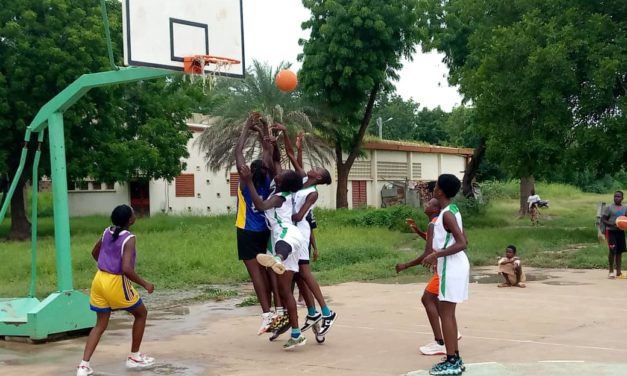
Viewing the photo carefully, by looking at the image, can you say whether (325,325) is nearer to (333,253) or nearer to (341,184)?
(333,253)

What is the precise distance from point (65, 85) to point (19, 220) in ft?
18.9

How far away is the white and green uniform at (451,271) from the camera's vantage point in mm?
6434

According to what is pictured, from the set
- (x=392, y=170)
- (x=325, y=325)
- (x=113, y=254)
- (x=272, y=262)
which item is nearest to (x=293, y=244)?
(x=272, y=262)

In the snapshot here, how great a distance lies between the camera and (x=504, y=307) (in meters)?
10.4

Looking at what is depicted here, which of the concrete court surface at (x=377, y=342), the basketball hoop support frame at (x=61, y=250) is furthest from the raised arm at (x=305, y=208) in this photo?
the basketball hoop support frame at (x=61, y=250)

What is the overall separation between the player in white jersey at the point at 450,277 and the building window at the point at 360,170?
3624 centimetres

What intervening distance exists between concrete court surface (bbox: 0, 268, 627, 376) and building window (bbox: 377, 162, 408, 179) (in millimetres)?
33349

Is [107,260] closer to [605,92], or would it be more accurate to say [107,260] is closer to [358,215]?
[605,92]

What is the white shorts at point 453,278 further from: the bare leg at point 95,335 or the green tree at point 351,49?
the green tree at point 351,49

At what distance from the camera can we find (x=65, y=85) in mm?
24766

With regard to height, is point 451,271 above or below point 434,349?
above

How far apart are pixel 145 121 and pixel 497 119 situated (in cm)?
1597

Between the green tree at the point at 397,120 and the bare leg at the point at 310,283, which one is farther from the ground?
the green tree at the point at 397,120

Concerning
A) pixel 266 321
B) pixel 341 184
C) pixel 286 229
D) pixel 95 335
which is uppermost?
pixel 341 184
